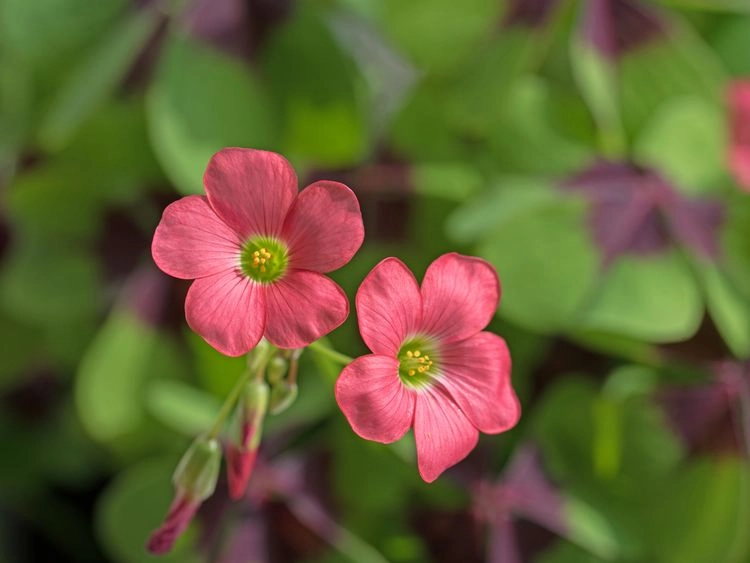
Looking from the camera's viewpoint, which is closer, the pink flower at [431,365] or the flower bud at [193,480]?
the pink flower at [431,365]

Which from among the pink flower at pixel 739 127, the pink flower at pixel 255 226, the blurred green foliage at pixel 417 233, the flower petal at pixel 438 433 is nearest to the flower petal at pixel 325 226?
the pink flower at pixel 255 226

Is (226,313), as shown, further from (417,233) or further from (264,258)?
(417,233)

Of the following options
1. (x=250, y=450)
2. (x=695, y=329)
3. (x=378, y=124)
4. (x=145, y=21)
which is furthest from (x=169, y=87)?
(x=695, y=329)

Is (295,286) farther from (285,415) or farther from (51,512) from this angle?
(51,512)

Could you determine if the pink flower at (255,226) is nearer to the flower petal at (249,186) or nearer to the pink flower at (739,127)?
the flower petal at (249,186)

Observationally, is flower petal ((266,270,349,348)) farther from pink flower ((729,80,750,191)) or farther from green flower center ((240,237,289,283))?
pink flower ((729,80,750,191))

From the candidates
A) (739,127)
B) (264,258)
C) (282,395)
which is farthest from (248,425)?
(739,127)
